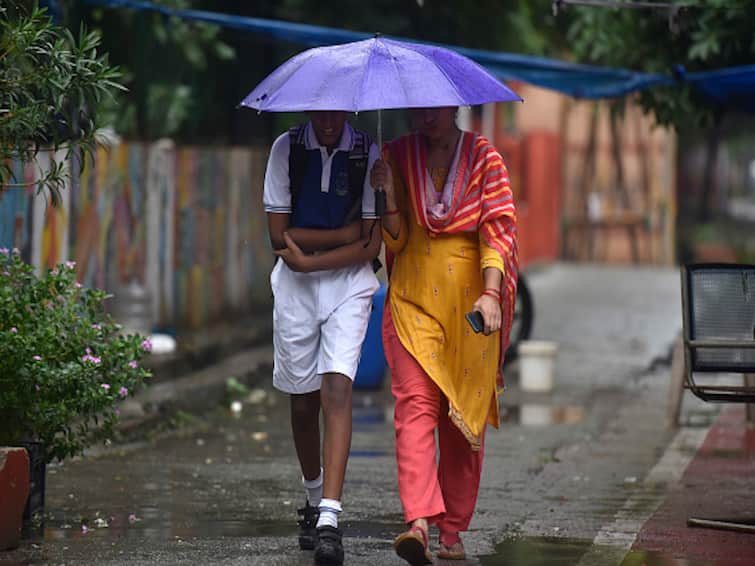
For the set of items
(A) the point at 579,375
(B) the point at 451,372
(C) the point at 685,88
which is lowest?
(A) the point at 579,375

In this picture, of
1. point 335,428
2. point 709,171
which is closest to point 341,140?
point 335,428

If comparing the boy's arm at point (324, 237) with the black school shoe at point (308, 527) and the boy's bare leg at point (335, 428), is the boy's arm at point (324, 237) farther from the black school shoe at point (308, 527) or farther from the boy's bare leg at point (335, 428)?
the black school shoe at point (308, 527)

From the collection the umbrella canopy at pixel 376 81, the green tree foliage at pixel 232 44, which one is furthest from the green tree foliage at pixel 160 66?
the umbrella canopy at pixel 376 81

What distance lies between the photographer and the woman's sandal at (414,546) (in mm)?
6109

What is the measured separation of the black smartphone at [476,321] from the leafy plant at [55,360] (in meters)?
1.80

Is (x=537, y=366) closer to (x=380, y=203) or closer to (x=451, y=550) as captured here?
(x=451, y=550)

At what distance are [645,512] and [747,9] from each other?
13.5 feet

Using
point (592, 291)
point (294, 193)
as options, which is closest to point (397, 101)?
point (294, 193)

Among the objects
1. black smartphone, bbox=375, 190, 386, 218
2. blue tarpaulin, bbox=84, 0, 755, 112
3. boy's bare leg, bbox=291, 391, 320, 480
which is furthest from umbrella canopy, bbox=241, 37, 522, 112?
blue tarpaulin, bbox=84, 0, 755, 112

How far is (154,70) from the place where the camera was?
51.7 feet

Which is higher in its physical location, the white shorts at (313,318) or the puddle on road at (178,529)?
the white shorts at (313,318)

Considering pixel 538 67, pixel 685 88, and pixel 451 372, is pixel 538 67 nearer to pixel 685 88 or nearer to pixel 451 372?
pixel 685 88

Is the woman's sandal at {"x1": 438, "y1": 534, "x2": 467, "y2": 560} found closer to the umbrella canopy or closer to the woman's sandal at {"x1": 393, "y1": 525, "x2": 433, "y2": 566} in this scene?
the woman's sandal at {"x1": 393, "y1": 525, "x2": 433, "y2": 566}

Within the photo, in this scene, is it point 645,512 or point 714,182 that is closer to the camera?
point 645,512
